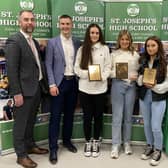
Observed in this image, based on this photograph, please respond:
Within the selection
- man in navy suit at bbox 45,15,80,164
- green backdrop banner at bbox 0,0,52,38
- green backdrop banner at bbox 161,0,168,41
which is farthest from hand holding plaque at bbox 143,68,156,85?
green backdrop banner at bbox 0,0,52,38

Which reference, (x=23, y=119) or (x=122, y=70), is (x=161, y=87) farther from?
(x=23, y=119)

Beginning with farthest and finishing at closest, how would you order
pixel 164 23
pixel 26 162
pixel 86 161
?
1. pixel 164 23
2. pixel 86 161
3. pixel 26 162

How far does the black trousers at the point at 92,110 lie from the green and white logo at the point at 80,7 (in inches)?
39.5

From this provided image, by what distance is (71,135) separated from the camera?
348 cm

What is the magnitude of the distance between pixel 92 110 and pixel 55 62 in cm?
70

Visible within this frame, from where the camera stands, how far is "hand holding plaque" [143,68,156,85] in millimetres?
2904

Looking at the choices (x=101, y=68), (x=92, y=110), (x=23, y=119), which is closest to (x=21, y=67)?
(x=23, y=119)

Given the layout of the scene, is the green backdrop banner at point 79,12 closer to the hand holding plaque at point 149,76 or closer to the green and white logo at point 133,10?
the green and white logo at point 133,10

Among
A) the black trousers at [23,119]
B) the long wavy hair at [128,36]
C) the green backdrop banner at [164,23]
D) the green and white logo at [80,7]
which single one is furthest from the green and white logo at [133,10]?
the black trousers at [23,119]

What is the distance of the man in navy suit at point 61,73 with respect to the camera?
→ 2.97 metres

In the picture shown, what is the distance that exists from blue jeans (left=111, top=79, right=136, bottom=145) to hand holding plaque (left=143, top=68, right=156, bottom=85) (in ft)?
0.70

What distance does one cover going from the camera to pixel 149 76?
115 inches

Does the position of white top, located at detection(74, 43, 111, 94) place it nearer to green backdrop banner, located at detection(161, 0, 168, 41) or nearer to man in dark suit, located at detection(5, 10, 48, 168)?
man in dark suit, located at detection(5, 10, 48, 168)

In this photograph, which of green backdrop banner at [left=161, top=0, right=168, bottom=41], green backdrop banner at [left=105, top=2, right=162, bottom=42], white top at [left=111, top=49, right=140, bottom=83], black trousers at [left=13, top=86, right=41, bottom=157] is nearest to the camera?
black trousers at [left=13, top=86, right=41, bottom=157]
